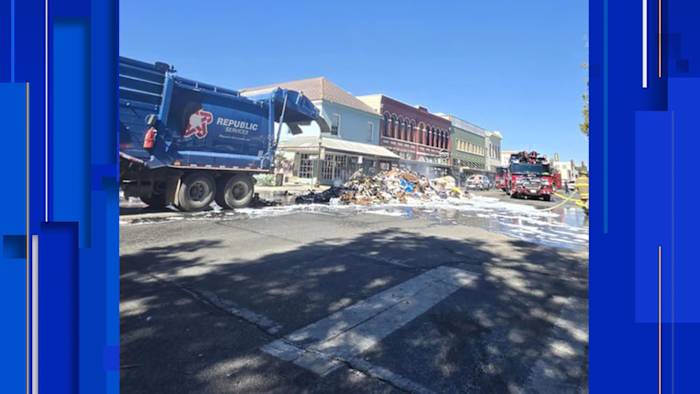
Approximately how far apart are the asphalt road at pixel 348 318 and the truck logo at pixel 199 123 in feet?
18.1

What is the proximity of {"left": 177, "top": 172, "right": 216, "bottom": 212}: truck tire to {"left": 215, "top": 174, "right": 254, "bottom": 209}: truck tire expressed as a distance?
405mm

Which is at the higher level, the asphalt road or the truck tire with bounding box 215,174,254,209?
the truck tire with bounding box 215,174,254,209

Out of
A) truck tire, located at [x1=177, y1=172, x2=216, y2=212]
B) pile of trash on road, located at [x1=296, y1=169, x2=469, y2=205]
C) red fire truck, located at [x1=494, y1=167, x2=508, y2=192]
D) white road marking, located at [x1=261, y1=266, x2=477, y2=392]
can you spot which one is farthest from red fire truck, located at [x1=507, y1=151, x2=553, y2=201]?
white road marking, located at [x1=261, y1=266, x2=477, y2=392]

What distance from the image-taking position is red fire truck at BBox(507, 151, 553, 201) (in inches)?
928

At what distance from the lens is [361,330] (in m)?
3.43

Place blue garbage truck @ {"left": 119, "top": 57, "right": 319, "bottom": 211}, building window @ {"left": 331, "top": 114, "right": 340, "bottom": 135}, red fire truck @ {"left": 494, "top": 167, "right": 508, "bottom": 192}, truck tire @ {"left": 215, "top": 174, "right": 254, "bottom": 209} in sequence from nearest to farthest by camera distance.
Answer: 1. blue garbage truck @ {"left": 119, "top": 57, "right": 319, "bottom": 211}
2. truck tire @ {"left": 215, "top": 174, "right": 254, "bottom": 209}
3. building window @ {"left": 331, "top": 114, "right": 340, "bottom": 135}
4. red fire truck @ {"left": 494, "top": 167, "right": 508, "bottom": 192}

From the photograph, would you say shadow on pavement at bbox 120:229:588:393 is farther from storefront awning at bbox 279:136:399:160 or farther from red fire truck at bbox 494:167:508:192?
red fire truck at bbox 494:167:508:192

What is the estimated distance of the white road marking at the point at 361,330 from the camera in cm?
282
